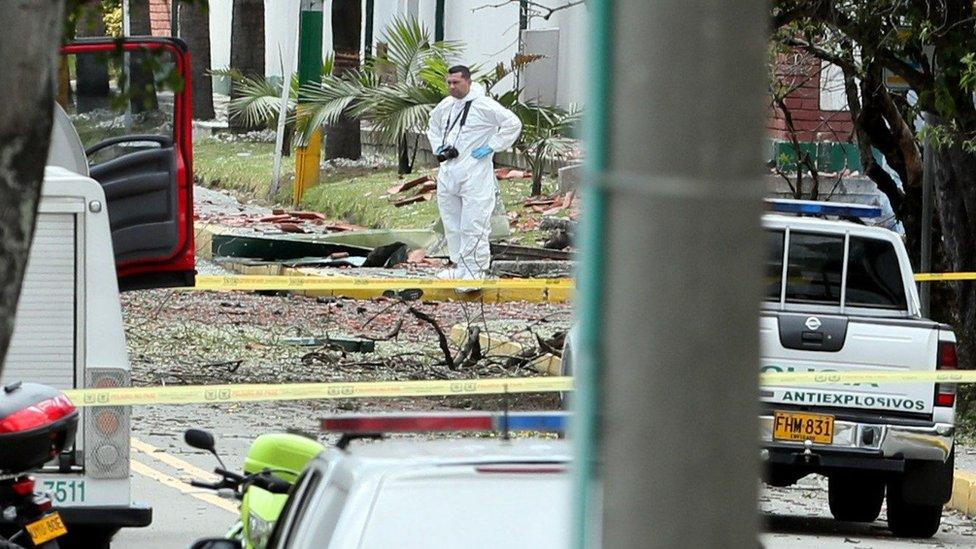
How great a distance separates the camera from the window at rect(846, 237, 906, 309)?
10.9 m

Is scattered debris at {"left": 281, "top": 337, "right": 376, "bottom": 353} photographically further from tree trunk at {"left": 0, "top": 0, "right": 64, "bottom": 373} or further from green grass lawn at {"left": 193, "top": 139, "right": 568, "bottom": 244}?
tree trunk at {"left": 0, "top": 0, "right": 64, "bottom": 373}

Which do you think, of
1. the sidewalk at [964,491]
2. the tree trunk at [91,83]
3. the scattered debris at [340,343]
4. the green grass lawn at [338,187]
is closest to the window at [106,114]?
the tree trunk at [91,83]

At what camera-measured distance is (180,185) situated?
36.9 feet

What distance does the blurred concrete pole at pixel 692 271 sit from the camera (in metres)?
2.17

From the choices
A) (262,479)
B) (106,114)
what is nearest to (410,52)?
(106,114)

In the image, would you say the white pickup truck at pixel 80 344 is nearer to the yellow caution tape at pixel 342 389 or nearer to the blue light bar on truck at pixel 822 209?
the yellow caution tape at pixel 342 389

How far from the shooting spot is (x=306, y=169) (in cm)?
2825

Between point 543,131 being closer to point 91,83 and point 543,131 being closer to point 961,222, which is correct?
point 961,222

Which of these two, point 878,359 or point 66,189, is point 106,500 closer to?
point 66,189

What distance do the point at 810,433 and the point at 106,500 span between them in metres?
3.86

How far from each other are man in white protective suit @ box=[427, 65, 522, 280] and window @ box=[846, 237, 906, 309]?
323 inches

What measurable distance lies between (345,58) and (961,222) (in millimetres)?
13932

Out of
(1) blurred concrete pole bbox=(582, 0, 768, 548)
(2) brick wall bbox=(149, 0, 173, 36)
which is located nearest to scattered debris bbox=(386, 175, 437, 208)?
(1) blurred concrete pole bbox=(582, 0, 768, 548)

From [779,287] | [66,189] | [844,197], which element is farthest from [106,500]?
[844,197]
